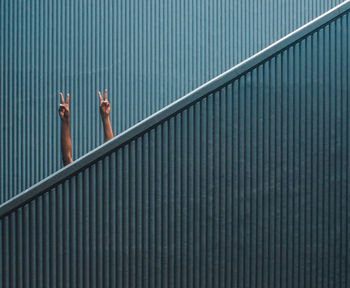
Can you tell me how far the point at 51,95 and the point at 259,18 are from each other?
4516 millimetres

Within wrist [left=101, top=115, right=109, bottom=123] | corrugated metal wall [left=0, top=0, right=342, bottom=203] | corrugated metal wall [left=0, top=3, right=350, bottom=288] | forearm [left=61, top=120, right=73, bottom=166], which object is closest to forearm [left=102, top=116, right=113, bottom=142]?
wrist [left=101, top=115, right=109, bottom=123]

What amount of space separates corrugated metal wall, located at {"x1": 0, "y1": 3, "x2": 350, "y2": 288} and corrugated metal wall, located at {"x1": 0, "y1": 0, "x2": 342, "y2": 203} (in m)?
4.14

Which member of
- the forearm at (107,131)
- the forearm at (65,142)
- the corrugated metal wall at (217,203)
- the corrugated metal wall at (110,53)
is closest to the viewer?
the corrugated metal wall at (217,203)

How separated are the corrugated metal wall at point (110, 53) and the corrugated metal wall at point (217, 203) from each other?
4135 mm

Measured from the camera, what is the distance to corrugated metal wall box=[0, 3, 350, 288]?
441 cm

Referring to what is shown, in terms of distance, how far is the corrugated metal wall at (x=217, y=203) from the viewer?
4.41 metres

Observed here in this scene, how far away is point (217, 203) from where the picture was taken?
4461 millimetres

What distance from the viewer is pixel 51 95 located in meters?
8.57

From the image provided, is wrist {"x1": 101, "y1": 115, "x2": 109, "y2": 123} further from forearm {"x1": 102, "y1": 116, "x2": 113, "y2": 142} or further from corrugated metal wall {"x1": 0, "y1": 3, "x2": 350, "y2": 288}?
corrugated metal wall {"x1": 0, "y1": 3, "x2": 350, "y2": 288}

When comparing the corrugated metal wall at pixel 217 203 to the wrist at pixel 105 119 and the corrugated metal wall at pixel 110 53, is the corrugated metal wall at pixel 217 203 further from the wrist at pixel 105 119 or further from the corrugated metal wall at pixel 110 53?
the corrugated metal wall at pixel 110 53

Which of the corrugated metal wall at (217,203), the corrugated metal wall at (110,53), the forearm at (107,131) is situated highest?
the corrugated metal wall at (110,53)

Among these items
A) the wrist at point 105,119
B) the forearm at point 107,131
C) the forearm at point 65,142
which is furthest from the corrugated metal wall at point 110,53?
the forearm at point 65,142

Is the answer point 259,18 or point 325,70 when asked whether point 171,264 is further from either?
point 259,18

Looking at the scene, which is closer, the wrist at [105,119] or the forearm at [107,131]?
the forearm at [107,131]
